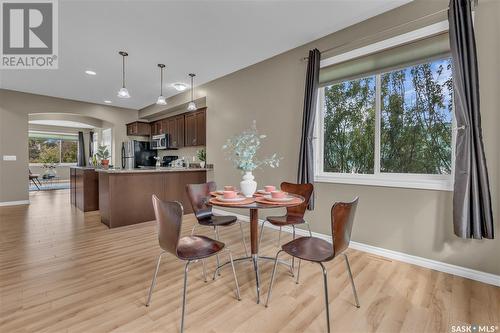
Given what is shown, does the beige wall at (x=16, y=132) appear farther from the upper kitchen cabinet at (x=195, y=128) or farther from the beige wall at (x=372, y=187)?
the beige wall at (x=372, y=187)

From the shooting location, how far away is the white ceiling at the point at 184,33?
2.55 metres

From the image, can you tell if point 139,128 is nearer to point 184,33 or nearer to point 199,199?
point 184,33

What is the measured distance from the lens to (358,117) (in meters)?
3.03

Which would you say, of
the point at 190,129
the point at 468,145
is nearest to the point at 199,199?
the point at 468,145

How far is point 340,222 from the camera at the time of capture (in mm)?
1494

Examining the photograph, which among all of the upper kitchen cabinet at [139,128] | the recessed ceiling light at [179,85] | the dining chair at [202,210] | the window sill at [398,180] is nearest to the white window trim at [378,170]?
the window sill at [398,180]

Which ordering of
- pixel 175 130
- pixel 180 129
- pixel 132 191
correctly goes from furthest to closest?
1. pixel 175 130
2. pixel 180 129
3. pixel 132 191

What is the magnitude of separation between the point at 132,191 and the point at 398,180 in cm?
398

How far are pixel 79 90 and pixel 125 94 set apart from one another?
292 centimetres

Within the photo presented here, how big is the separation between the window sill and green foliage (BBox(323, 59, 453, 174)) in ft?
0.25

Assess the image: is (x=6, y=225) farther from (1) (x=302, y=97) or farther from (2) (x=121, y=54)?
(1) (x=302, y=97)

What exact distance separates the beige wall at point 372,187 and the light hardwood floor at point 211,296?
282 mm

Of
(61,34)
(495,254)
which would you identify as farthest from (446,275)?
(61,34)

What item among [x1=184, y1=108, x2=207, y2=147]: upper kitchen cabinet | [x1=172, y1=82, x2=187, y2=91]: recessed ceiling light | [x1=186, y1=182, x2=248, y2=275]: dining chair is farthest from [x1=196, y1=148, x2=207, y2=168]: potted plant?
[x1=186, y1=182, x2=248, y2=275]: dining chair
